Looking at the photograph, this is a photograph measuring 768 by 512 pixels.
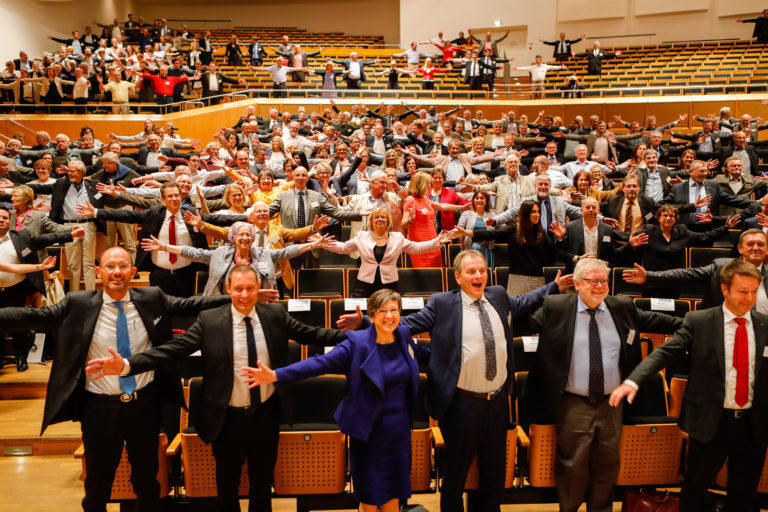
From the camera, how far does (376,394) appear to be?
2.26m

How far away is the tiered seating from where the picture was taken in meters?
12.0

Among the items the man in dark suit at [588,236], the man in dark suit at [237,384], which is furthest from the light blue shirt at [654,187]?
the man in dark suit at [237,384]

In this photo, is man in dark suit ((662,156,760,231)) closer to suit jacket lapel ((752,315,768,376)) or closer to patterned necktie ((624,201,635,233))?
patterned necktie ((624,201,635,233))

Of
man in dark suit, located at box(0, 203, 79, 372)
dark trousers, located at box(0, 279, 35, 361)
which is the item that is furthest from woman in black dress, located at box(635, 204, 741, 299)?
dark trousers, located at box(0, 279, 35, 361)

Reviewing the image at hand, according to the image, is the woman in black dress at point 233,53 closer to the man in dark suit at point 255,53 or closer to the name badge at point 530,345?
the man in dark suit at point 255,53

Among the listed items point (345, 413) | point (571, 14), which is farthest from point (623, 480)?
point (571, 14)

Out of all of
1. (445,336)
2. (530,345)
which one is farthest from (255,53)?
(445,336)

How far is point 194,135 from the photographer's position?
33.6ft

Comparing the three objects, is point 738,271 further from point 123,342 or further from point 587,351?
point 123,342

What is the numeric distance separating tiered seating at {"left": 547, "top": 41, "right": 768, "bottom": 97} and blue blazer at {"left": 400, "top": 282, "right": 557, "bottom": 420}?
35.5 feet

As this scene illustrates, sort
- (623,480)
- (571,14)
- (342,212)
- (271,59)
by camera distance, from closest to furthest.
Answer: (623,480)
(342,212)
(271,59)
(571,14)

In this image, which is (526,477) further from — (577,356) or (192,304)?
(192,304)

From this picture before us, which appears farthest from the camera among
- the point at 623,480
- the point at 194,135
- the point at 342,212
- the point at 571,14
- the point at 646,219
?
the point at 571,14

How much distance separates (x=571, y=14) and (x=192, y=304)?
16.2 meters
